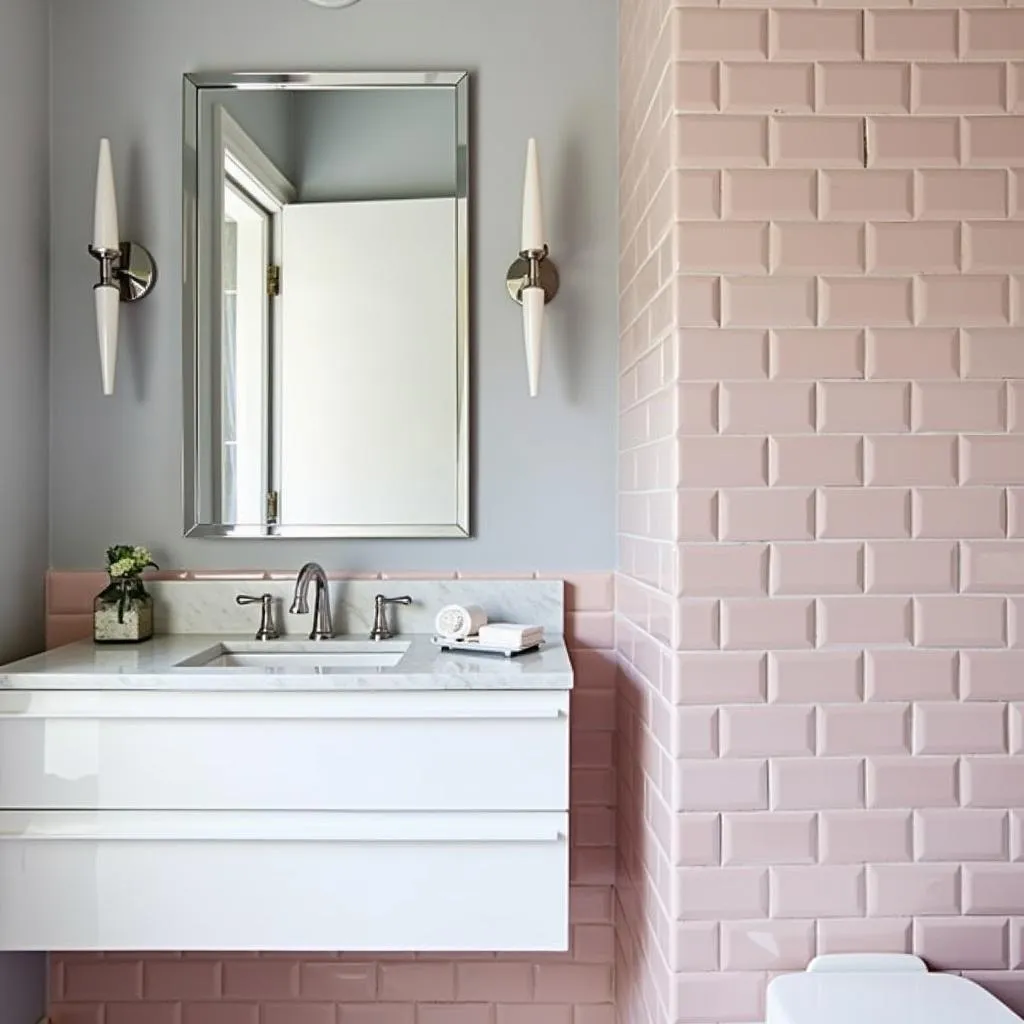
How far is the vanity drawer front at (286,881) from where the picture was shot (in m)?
1.56

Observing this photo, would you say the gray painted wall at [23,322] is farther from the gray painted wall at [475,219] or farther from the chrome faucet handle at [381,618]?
the chrome faucet handle at [381,618]

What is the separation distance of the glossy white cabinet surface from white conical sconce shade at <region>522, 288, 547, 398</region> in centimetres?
68

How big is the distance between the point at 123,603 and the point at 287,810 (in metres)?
0.62

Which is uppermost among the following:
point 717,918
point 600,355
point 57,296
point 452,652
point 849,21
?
point 849,21

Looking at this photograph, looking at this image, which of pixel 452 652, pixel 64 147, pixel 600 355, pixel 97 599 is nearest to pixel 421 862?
pixel 452 652

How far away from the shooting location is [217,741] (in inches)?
61.9

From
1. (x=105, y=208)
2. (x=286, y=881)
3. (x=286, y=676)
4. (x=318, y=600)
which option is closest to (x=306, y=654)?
(x=318, y=600)

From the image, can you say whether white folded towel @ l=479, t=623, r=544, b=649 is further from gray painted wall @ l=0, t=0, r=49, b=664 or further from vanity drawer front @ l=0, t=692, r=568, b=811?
gray painted wall @ l=0, t=0, r=49, b=664

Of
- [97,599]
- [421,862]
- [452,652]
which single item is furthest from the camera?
[97,599]

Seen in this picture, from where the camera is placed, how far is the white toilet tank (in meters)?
1.21

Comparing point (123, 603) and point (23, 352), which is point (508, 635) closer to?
point (123, 603)

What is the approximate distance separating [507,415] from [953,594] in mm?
981

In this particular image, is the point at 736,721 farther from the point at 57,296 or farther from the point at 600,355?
the point at 57,296

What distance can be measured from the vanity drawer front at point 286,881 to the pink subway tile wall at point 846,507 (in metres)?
0.30
